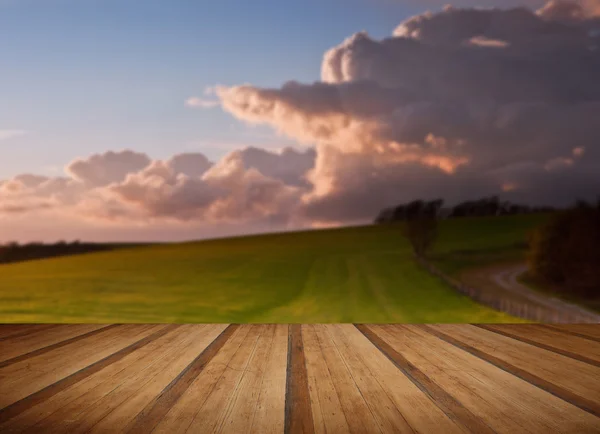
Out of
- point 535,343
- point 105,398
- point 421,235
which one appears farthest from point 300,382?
point 421,235

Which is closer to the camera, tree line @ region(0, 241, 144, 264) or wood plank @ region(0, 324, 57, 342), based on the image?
wood plank @ region(0, 324, 57, 342)

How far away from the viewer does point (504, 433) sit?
377 cm

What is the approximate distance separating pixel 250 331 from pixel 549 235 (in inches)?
1555

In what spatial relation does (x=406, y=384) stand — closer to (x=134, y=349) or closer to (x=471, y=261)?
(x=134, y=349)

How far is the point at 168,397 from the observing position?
4551mm

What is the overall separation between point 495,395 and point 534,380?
766 mm

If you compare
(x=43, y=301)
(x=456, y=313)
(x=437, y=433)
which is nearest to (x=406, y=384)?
(x=437, y=433)

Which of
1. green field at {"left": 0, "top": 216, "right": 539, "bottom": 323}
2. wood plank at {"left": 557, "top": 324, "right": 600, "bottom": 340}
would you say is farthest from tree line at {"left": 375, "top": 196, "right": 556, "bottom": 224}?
wood plank at {"left": 557, "top": 324, "right": 600, "bottom": 340}

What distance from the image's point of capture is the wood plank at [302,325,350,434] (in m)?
3.84

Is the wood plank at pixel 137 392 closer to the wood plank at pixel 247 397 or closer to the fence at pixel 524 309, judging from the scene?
the wood plank at pixel 247 397

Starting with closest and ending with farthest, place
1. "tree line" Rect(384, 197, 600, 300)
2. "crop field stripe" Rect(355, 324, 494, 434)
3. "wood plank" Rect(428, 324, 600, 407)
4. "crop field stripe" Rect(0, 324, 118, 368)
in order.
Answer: "crop field stripe" Rect(355, 324, 494, 434) < "wood plank" Rect(428, 324, 600, 407) < "crop field stripe" Rect(0, 324, 118, 368) < "tree line" Rect(384, 197, 600, 300)

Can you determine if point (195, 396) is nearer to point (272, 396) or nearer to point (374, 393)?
point (272, 396)

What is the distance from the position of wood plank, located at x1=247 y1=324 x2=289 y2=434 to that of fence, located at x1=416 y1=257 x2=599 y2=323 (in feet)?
77.1

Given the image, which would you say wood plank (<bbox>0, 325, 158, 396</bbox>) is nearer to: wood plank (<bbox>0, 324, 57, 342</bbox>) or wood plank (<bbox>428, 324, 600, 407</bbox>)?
wood plank (<bbox>0, 324, 57, 342</bbox>)
